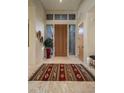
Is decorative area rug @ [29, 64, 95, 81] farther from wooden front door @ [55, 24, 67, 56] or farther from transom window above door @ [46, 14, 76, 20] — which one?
transom window above door @ [46, 14, 76, 20]

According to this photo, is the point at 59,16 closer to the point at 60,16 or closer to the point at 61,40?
the point at 60,16

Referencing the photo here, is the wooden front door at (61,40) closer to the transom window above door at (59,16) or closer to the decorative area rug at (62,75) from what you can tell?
the transom window above door at (59,16)

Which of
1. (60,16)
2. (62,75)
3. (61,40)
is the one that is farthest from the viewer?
(61,40)

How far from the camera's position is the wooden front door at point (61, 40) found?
12.8 meters

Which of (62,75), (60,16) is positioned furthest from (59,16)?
(62,75)

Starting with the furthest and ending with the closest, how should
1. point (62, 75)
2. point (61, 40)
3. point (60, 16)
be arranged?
1. point (61, 40)
2. point (60, 16)
3. point (62, 75)

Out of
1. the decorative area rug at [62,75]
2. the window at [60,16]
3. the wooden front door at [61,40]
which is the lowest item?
the decorative area rug at [62,75]

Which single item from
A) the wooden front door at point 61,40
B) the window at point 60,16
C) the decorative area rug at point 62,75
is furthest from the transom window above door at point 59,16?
the decorative area rug at point 62,75

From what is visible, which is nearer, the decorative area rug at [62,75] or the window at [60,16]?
the decorative area rug at [62,75]

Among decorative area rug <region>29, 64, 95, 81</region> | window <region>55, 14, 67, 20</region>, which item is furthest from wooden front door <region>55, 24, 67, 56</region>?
decorative area rug <region>29, 64, 95, 81</region>

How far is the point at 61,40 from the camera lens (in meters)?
12.9

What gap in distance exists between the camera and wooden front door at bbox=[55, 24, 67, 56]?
12812mm
